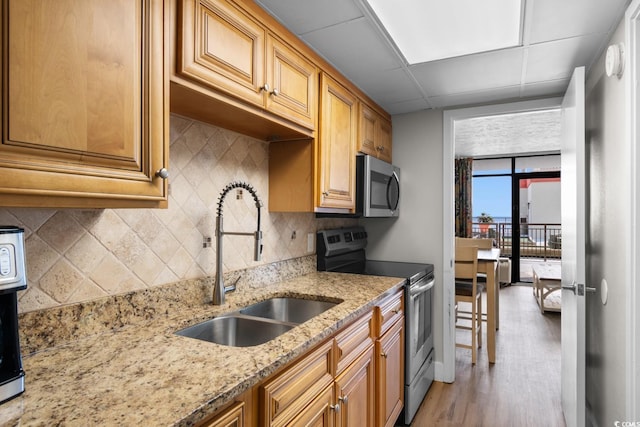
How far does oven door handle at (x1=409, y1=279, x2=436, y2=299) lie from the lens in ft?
7.68

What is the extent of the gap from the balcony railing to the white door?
212 inches

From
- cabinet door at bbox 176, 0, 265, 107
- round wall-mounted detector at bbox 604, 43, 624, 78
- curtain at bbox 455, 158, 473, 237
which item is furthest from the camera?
curtain at bbox 455, 158, 473, 237

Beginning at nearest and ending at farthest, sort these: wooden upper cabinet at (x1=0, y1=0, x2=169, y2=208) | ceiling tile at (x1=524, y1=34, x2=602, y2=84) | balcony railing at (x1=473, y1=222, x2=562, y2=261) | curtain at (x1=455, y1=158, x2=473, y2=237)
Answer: wooden upper cabinet at (x1=0, y1=0, x2=169, y2=208) < ceiling tile at (x1=524, y1=34, x2=602, y2=84) < curtain at (x1=455, y1=158, x2=473, y2=237) < balcony railing at (x1=473, y1=222, x2=562, y2=261)

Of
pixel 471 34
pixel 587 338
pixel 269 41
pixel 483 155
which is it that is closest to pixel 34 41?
pixel 269 41

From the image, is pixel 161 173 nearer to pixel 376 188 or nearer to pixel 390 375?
pixel 390 375

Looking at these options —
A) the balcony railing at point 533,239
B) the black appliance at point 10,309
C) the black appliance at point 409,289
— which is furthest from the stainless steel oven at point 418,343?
the balcony railing at point 533,239

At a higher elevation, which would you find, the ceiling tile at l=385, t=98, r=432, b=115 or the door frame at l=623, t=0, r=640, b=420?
the ceiling tile at l=385, t=98, r=432, b=115

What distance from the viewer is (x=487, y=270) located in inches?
134

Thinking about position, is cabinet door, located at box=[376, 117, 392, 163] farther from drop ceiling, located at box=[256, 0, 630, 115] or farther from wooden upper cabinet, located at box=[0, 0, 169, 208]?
wooden upper cabinet, located at box=[0, 0, 169, 208]

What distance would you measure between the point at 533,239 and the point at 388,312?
254 inches

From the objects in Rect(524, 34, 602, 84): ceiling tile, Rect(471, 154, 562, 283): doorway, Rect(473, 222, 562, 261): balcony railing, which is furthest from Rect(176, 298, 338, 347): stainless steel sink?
Rect(473, 222, 562, 261): balcony railing

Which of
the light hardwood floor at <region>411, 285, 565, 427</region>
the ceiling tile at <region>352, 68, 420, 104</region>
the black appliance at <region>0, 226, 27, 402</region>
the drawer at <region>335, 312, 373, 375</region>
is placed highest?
the ceiling tile at <region>352, 68, 420, 104</region>

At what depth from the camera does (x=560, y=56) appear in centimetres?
197

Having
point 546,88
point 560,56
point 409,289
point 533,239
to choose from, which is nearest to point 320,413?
point 409,289
